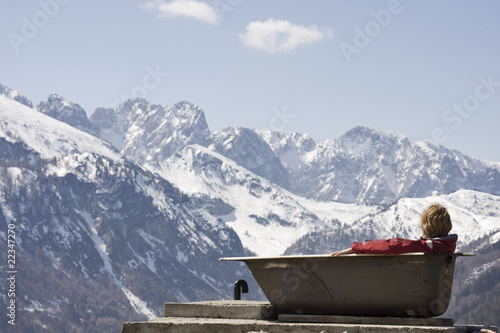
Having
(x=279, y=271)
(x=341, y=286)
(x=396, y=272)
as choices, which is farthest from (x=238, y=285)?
(x=396, y=272)

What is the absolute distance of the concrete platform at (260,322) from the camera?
960 cm

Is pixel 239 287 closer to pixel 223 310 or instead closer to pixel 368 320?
pixel 223 310

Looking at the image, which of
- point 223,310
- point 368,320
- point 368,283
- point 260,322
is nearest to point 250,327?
point 260,322

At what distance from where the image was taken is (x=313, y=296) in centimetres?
1060

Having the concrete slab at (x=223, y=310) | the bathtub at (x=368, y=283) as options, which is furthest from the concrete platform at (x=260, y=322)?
the bathtub at (x=368, y=283)

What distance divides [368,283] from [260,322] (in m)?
1.59

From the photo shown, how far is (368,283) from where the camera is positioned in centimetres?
1012

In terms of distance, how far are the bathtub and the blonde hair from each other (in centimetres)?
42

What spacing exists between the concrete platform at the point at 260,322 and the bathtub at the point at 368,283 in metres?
0.21

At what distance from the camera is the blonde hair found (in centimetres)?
1028

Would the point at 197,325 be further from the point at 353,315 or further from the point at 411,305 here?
the point at 411,305

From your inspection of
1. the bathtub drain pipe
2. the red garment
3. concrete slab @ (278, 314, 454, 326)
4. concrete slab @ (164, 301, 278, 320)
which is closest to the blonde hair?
the red garment

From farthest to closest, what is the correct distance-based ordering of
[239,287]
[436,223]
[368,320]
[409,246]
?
[239,287] < [436,223] < [368,320] < [409,246]

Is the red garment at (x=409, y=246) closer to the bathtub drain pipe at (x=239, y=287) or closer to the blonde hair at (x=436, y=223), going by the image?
the blonde hair at (x=436, y=223)
